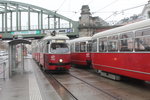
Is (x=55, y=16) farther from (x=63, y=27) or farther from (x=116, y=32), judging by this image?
(x=116, y=32)

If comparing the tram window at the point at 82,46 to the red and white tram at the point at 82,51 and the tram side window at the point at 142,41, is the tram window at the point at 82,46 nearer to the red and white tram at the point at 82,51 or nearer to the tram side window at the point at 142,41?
the red and white tram at the point at 82,51

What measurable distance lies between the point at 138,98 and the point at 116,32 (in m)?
4.20

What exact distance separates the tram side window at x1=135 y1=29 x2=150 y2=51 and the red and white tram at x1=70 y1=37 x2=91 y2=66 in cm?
832

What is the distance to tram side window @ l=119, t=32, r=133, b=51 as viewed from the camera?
9.32m

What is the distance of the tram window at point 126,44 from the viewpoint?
30.6 feet

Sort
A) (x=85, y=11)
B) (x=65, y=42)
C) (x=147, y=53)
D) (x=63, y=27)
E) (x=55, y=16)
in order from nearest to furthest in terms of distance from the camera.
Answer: (x=147, y=53)
(x=65, y=42)
(x=85, y=11)
(x=63, y=27)
(x=55, y=16)

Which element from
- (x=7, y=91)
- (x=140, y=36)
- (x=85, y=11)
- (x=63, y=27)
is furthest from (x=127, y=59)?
(x=63, y=27)

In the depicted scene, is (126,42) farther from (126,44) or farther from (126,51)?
(126,51)

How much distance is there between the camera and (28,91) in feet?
29.1

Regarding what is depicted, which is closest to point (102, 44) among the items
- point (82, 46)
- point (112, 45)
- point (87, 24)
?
point (112, 45)

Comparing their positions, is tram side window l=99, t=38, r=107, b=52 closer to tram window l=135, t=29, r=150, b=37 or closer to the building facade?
tram window l=135, t=29, r=150, b=37

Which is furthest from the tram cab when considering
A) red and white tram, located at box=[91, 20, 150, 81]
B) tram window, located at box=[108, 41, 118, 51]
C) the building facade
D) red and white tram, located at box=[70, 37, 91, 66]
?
the building facade

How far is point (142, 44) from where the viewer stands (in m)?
8.47

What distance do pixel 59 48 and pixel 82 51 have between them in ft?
12.2
